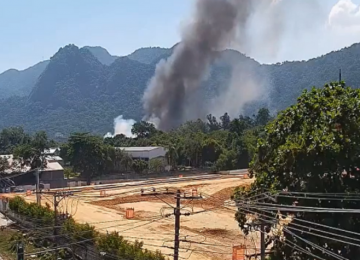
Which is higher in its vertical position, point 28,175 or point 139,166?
point 139,166

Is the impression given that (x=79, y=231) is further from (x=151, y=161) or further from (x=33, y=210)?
(x=151, y=161)

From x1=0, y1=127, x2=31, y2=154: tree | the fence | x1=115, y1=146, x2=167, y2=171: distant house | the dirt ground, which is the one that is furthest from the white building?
the fence

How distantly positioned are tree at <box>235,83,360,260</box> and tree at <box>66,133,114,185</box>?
5148 cm

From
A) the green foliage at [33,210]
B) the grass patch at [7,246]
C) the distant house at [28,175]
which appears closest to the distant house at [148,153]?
the distant house at [28,175]

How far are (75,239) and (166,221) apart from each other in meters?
9.14

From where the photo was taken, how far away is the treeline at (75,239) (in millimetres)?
18484

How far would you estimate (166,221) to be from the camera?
103 feet

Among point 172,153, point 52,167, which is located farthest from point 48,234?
point 172,153

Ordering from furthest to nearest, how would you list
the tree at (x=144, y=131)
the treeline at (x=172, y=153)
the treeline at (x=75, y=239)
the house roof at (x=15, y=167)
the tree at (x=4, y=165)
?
the tree at (x=144, y=131) < the treeline at (x=172, y=153) < the house roof at (x=15, y=167) < the tree at (x=4, y=165) < the treeline at (x=75, y=239)

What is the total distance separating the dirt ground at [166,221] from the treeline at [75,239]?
1.45m

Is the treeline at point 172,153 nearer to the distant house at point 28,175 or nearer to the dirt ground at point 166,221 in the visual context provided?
the distant house at point 28,175

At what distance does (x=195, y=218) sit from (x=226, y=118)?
338 ft

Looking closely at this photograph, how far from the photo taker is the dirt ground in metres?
23.5

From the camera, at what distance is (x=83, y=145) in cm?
6375
